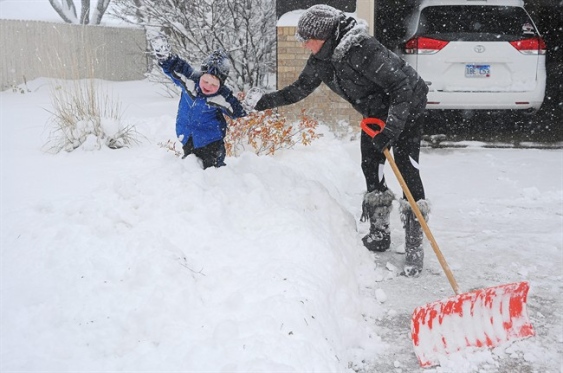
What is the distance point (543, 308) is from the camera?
3.34m

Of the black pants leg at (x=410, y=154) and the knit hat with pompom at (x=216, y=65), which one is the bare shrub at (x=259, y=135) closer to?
the knit hat with pompom at (x=216, y=65)

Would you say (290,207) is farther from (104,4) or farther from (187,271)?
(104,4)

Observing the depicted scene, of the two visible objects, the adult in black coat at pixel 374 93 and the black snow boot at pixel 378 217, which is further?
the black snow boot at pixel 378 217

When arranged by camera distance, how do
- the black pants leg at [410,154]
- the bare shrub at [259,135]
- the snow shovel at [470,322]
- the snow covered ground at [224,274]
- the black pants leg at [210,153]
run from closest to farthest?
1. the snow covered ground at [224,274]
2. the snow shovel at [470,322]
3. the black pants leg at [410,154]
4. the black pants leg at [210,153]
5. the bare shrub at [259,135]

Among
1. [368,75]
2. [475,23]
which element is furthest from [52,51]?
[368,75]

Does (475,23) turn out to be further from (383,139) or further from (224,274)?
(224,274)

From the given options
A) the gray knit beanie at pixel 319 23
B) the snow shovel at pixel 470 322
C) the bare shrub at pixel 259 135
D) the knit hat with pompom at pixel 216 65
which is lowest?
the snow shovel at pixel 470 322

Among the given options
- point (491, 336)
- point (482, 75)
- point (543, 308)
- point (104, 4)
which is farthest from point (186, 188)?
point (104, 4)

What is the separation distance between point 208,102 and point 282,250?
121 cm

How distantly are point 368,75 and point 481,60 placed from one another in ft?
14.3

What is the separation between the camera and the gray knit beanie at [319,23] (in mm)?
3428

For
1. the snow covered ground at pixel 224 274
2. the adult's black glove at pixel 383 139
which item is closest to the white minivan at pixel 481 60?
the snow covered ground at pixel 224 274

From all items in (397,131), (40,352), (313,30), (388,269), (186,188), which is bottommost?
(388,269)

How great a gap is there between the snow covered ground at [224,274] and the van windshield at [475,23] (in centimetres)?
324
